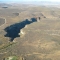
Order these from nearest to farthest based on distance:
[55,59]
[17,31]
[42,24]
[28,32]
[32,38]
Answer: [55,59] → [32,38] → [28,32] → [17,31] → [42,24]

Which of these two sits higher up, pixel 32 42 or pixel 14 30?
pixel 32 42

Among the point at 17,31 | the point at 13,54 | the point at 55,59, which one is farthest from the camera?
the point at 17,31

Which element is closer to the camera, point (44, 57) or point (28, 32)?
point (44, 57)

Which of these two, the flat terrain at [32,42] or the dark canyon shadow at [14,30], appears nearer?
the flat terrain at [32,42]

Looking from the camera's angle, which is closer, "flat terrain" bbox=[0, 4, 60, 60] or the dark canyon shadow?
"flat terrain" bbox=[0, 4, 60, 60]

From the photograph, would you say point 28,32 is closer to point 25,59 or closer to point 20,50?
point 20,50

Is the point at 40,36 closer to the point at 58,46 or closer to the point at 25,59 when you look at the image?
the point at 58,46

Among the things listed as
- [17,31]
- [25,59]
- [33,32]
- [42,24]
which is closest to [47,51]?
[25,59]

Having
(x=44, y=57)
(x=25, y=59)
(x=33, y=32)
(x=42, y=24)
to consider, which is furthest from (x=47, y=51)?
(x=42, y=24)

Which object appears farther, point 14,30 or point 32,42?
point 14,30
